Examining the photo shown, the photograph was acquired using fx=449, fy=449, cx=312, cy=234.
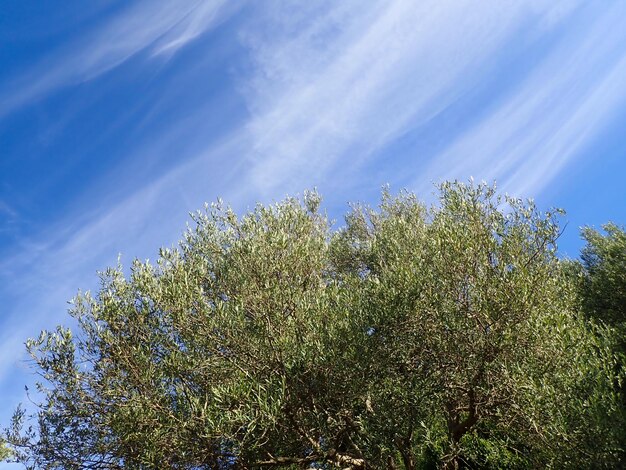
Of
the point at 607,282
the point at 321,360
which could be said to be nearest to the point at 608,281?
the point at 607,282

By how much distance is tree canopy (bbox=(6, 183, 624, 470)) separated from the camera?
11327 mm

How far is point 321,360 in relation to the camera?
38.8 ft

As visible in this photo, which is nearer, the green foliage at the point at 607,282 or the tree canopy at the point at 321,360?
the tree canopy at the point at 321,360

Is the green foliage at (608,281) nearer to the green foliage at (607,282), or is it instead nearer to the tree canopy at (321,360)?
the green foliage at (607,282)

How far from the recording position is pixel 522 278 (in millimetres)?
11812

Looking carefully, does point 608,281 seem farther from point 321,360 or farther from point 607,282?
point 321,360

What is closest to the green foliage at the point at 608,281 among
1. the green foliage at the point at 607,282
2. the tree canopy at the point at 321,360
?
the green foliage at the point at 607,282

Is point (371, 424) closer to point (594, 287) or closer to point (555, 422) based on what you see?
point (555, 422)

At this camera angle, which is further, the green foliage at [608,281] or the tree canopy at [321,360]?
the green foliage at [608,281]

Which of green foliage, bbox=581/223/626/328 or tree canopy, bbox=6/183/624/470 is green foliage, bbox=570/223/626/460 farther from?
tree canopy, bbox=6/183/624/470

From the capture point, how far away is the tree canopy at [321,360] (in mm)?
11327

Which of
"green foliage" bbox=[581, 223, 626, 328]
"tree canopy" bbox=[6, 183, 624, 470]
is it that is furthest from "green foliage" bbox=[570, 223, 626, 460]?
"tree canopy" bbox=[6, 183, 624, 470]

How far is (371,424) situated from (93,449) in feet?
26.7

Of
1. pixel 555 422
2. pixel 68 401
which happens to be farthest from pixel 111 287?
pixel 555 422
